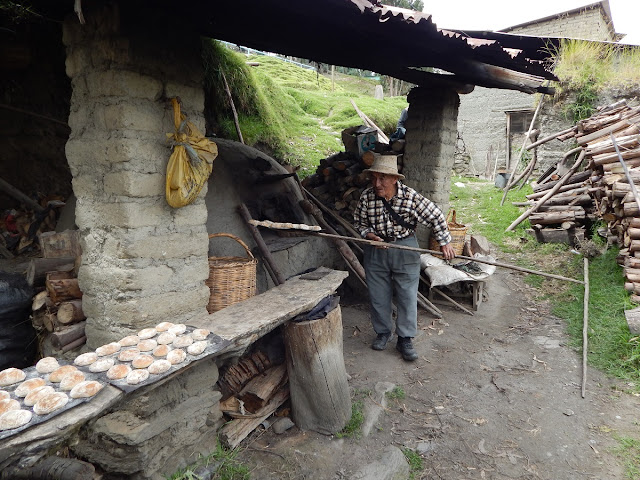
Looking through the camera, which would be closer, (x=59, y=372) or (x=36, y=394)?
(x=36, y=394)

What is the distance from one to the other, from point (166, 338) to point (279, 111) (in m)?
9.73

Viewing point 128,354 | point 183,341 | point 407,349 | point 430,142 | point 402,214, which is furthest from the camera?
point 430,142

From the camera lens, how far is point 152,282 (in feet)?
9.22

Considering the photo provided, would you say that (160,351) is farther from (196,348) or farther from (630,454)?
(630,454)

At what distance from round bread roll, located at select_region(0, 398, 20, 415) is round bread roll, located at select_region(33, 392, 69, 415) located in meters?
0.07

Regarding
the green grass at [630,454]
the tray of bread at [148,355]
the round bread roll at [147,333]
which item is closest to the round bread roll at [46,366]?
the tray of bread at [148,355]

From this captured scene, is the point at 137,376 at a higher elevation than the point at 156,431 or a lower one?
higher

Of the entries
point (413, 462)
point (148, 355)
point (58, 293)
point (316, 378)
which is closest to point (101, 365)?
point (148, 355)

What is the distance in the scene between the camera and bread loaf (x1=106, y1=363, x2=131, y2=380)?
204cm

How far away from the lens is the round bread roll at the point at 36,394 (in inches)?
69.8

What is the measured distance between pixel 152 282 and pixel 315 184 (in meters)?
4.71

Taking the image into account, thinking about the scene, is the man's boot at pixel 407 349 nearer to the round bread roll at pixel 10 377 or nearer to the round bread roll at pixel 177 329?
the round bread roll at pixel 177 329

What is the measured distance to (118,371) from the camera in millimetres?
2080

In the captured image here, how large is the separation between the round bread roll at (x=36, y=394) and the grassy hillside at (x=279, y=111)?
594 centimetres
